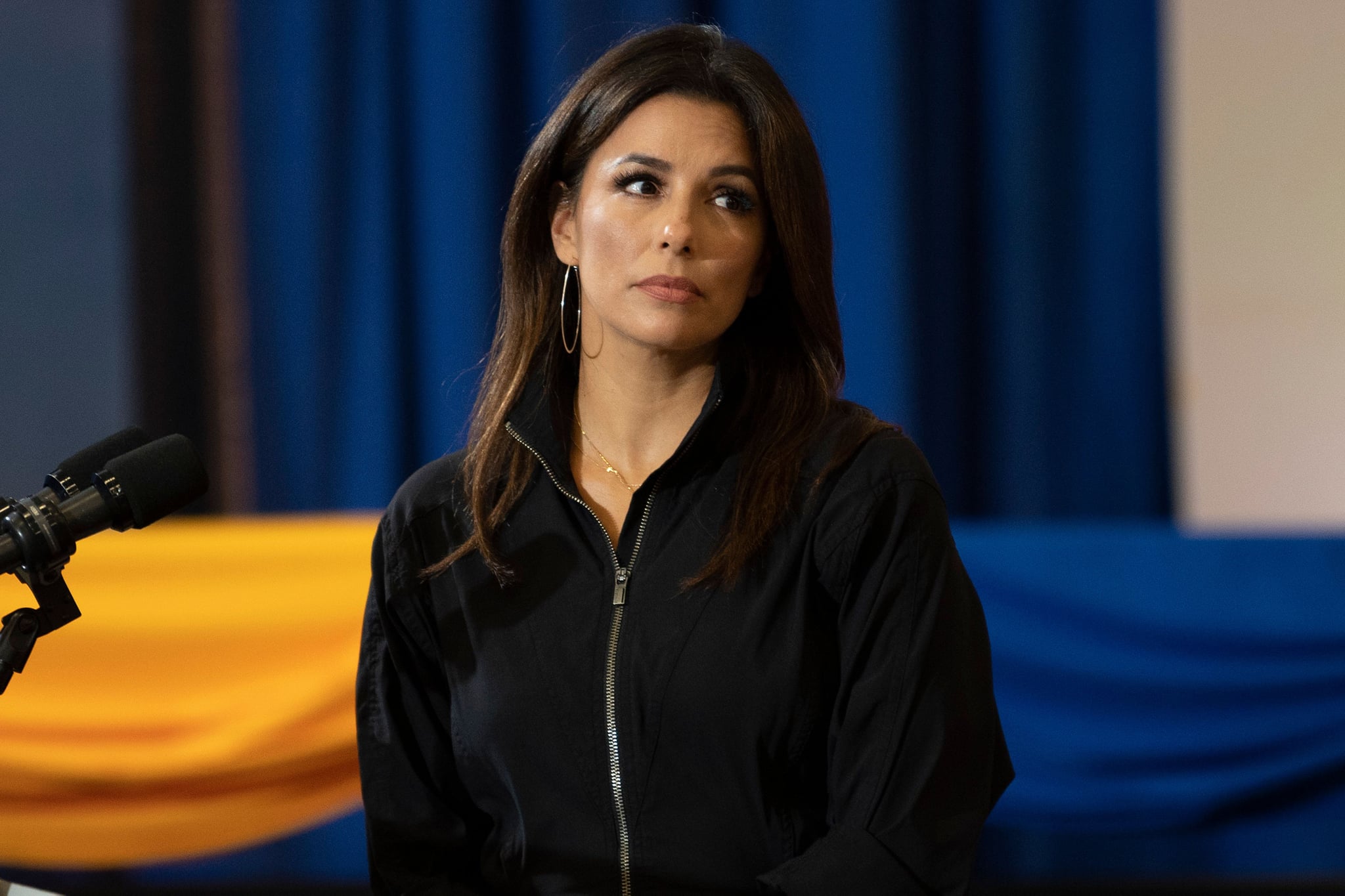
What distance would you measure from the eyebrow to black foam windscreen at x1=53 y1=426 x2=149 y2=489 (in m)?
0.43

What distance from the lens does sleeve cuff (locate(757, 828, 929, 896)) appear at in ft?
2.90

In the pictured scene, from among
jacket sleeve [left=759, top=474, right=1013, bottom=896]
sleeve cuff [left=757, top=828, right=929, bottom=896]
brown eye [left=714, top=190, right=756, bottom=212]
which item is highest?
brown eye [left=714, top=190, right=756, bottom=212]

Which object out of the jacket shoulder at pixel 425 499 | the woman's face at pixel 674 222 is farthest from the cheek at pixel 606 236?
the jacket shoulder at pixel 425 499

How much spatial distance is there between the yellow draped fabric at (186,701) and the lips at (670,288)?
83 cm

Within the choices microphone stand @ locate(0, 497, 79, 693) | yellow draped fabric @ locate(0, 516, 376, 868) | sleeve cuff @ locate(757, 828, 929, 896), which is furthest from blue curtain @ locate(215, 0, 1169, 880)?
microphone stand @ locate(0, 497, 79, 693)

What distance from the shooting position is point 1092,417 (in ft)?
7.24

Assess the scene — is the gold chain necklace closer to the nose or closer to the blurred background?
the nose

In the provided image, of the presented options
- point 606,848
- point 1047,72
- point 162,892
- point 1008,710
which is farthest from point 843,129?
point 162,892

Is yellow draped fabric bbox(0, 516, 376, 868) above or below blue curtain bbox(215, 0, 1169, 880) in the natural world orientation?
below

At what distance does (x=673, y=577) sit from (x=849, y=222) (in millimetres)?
1274

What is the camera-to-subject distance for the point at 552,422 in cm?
108

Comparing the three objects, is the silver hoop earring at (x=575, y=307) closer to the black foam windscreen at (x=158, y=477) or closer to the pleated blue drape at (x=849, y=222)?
the black foam windscreen at (x=158, y=477)

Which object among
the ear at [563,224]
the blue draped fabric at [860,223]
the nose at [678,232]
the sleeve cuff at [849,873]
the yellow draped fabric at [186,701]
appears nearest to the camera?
the sleeve cuff at [849,873]

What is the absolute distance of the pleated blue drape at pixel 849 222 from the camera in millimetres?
2152
